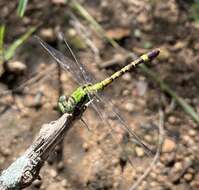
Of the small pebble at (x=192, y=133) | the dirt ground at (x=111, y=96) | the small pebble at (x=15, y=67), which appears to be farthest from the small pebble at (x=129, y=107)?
the small pebble at (x=15, y=67)

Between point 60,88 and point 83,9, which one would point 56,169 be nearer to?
point 60,88

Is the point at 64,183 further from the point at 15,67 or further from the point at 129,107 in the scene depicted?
the point at 15,67

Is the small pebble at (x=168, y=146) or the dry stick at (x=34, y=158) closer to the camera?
the dry stick at (x=34, y=158)

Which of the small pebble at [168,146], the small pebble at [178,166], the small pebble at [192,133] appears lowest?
the small pebble at [178,166]

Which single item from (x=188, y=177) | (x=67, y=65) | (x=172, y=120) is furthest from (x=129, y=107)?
(x=67, y=65)

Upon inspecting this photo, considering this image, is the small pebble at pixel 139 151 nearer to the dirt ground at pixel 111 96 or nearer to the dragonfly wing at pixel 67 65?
the dirt ground at pixel 111 96

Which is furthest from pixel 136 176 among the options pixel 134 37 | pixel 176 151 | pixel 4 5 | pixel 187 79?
pixel 4 5
